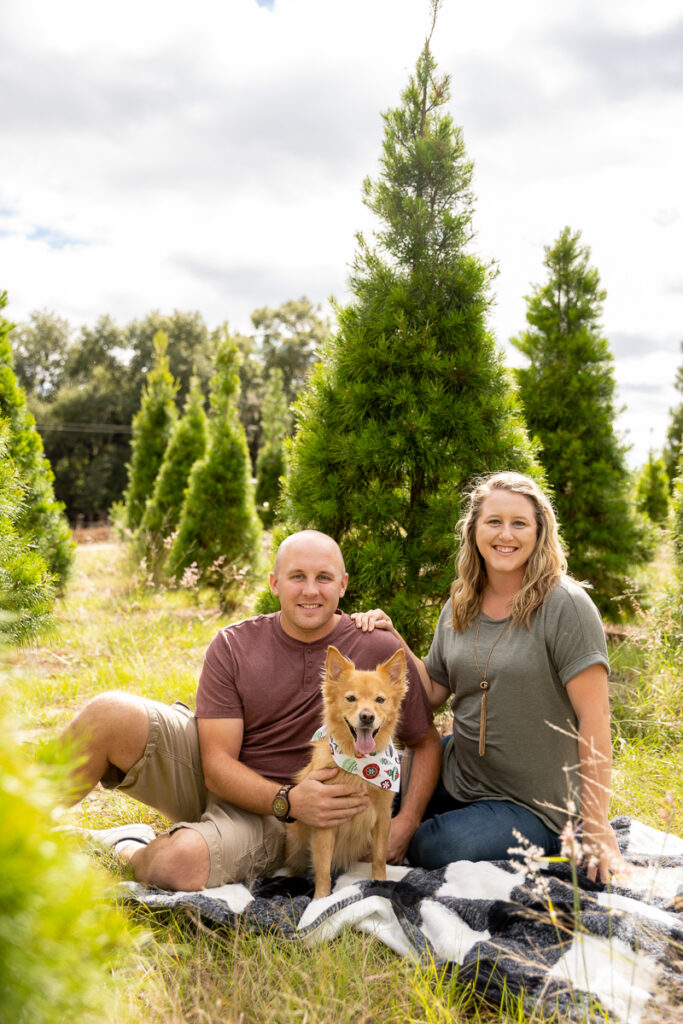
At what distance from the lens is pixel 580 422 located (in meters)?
8.43

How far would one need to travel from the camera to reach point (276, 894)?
308cm

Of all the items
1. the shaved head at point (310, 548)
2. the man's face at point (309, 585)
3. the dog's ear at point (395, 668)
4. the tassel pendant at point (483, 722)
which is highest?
the shaved head at point (310, 548)

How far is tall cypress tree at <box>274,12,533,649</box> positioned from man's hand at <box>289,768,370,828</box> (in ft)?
4.52

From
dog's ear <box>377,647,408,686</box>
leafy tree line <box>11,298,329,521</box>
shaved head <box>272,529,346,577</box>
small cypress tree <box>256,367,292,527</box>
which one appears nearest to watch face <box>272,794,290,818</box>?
dog's ear <box>377,647,408,686</box>

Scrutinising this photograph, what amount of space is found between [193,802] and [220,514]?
6935mm

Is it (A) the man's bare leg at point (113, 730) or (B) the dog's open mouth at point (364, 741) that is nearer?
(B) the dog's open mouth at point (364, 741)

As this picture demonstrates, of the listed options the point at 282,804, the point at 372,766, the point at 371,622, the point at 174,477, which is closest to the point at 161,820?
the point at 282,804

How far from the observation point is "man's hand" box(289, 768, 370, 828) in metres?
2.95

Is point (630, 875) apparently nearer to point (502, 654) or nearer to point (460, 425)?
point (502, 654)

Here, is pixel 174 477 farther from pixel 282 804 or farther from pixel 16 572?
pixel 282 804

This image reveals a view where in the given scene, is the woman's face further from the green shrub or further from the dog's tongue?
the green shrub

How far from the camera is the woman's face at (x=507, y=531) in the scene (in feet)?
10.8

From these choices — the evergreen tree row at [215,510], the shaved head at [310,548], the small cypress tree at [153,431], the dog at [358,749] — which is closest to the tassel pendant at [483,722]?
the dog at [358,749]

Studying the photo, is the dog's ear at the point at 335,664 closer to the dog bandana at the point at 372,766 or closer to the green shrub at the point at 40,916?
the dog bandana at the point at 372,766
